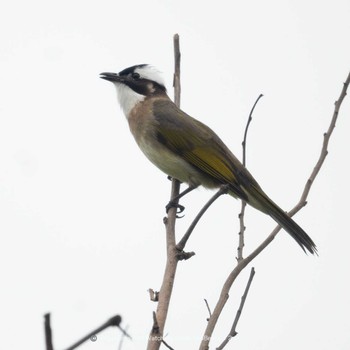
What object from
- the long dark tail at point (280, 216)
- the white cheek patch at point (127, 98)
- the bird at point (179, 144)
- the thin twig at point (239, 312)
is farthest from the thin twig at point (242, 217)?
the white cheek patch at point (127, 98)

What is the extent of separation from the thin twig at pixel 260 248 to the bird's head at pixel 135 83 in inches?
159

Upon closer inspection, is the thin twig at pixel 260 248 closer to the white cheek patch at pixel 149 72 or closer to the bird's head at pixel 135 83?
the bird's head at pixel 135 83

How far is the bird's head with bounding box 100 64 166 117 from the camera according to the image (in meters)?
7.64

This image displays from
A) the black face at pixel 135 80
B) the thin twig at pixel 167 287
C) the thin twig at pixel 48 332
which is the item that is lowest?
the thin twig at pixel 48 332

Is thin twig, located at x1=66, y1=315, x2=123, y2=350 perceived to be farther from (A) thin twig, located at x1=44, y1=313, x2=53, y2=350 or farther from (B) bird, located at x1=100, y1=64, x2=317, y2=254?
(B) bird, located at x1=100, y1=64, x2=317, y2=254

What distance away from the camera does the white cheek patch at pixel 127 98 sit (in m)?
7.57

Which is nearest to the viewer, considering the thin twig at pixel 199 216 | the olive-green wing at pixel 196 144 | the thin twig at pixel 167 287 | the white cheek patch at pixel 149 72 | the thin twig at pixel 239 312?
the thin twig at pixel 167 287

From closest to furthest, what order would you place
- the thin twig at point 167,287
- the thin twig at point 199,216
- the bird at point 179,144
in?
the thin twig at point 167,287, the thin twig at point 199,216, the bird at point 179,144

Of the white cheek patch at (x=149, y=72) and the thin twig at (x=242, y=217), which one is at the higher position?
the white cheek patch at (x=149, y=72)

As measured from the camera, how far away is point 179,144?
6.90 meters

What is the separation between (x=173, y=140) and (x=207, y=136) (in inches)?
15.5

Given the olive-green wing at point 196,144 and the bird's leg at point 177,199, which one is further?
the olive-green wing at point 196,144

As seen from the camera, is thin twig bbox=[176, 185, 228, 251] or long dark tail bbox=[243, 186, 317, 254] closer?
thin twig bbox=[176, 185, 228, 251]

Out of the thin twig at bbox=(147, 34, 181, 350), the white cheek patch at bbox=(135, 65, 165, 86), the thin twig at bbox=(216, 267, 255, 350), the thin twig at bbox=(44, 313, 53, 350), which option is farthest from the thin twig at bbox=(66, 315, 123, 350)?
the white cheek patch at bbox=(135, 65, 165, 86)
